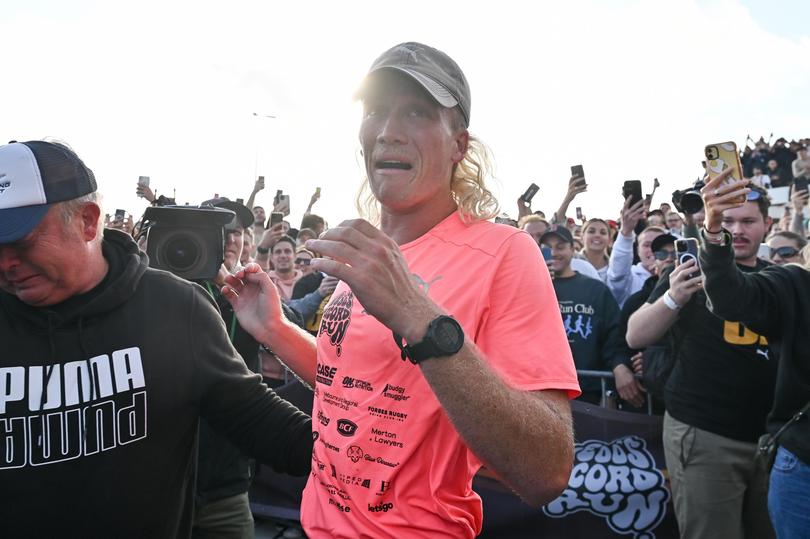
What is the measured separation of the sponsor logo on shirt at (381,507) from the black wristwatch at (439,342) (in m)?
0.47

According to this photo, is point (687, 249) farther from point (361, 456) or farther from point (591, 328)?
point (361, 456)

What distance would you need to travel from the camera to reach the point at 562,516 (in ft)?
13.9

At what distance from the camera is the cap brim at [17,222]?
1.78m

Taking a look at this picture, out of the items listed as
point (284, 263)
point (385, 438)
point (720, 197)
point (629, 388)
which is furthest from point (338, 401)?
point (284, 263)

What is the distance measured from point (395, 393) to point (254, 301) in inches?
34.8

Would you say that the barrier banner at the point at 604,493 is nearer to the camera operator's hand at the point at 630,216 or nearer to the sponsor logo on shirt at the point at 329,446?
the camera operator's hand at the point at 630,216

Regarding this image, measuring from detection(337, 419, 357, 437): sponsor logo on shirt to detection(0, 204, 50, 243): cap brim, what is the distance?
1044 millimetres

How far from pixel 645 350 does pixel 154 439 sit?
330cm

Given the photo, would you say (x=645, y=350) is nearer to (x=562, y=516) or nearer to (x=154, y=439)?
(x=562, y=516)

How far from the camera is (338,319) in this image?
1819mm

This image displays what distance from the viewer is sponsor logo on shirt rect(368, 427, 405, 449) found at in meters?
1.56

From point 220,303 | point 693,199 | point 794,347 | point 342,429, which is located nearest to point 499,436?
point 342,429

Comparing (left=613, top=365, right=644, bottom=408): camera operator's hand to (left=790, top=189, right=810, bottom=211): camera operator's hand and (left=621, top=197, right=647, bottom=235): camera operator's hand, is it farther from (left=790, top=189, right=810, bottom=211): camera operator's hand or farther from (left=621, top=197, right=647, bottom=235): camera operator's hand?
(left=790, top=189, right=810, bottom=211): camera operator's hand

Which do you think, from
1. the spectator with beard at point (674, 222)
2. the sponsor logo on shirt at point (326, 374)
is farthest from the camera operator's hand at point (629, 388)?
the spectator with beard at point (674, 222)
